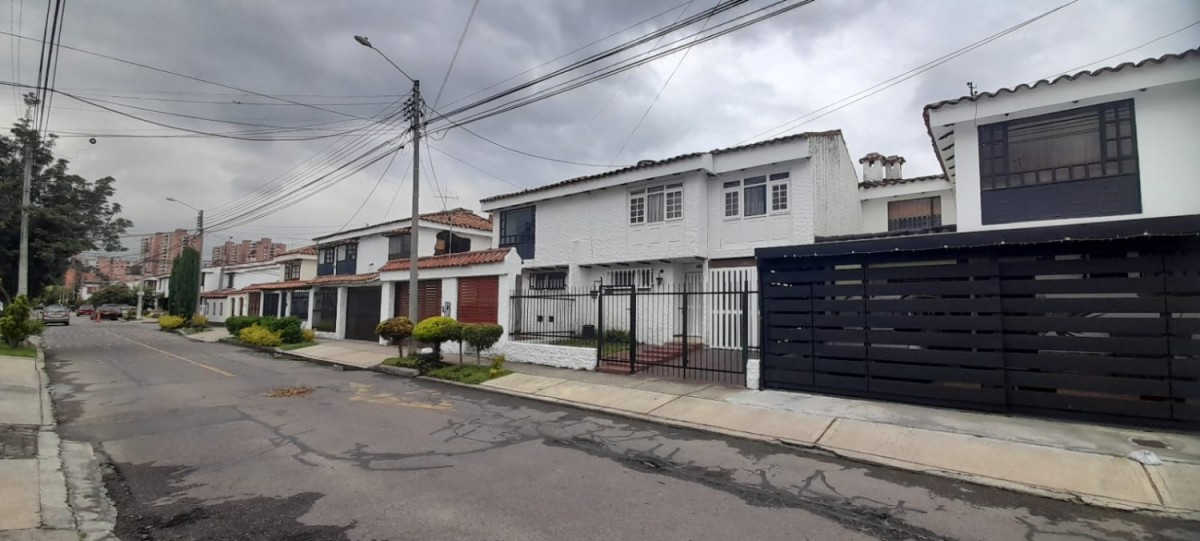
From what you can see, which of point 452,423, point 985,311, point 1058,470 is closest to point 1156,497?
point 1058,470

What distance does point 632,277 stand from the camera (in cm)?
1706

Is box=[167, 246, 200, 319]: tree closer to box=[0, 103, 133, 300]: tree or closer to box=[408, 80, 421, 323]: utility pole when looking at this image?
box=[0, 103, 133, 300]: tree

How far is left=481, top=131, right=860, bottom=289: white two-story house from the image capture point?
14195 millimetres

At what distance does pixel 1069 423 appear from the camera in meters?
6.91

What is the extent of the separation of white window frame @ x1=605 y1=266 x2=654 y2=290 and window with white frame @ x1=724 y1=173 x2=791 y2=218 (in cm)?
315

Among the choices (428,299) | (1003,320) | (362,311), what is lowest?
(362,311)

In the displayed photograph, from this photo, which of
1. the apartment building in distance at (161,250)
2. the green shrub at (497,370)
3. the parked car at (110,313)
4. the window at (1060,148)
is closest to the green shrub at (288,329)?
the green shrub at (497,370)

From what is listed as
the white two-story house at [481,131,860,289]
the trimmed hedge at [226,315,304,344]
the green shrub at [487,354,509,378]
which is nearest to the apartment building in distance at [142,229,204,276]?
the trimmed hedge at [226,315,304,344]

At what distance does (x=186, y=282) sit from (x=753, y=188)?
34.1 m

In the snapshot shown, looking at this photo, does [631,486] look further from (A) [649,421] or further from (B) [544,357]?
(B) [544,357]

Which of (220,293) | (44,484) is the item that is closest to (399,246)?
(44,484)

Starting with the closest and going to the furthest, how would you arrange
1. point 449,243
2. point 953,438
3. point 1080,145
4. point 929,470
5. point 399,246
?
point 929,470 < point 953,438 < point 1080,145 < point 449,243 < point 399,246

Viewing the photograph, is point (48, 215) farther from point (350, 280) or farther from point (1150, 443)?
point (1150, 443)

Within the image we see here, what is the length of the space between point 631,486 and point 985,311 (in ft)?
20.2
